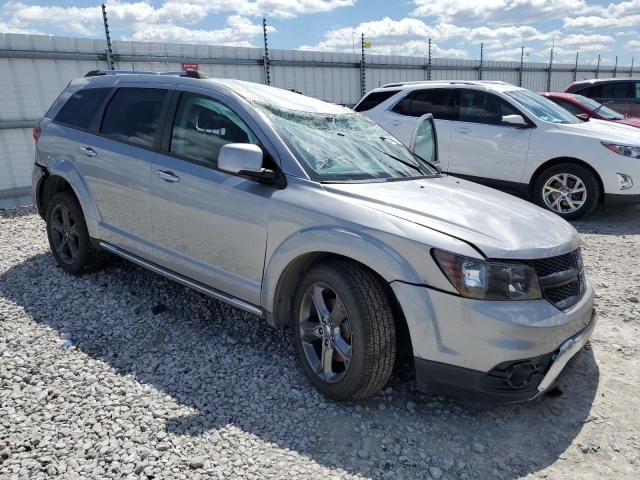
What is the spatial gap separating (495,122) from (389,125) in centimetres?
157

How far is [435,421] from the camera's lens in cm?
289

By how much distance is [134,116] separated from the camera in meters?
4.10

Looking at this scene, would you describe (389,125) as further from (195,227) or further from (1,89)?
(1,89)

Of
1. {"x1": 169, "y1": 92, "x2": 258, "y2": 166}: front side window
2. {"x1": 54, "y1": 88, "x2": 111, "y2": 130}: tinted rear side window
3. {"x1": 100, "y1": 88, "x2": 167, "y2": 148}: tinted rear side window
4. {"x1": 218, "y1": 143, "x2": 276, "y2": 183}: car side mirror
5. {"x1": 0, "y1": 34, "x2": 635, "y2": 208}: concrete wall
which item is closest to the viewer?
{"x1": 218, "y1": 143, "x2": 276, "y2": 183}: car side mirror

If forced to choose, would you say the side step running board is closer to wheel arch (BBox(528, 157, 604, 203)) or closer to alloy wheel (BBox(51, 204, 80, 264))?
alloy wheel (BBox(51, 204, 80, 264))

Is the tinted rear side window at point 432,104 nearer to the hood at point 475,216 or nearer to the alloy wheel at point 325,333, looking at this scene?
the hood at point 475,216

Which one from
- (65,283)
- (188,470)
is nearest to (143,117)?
(65,283)

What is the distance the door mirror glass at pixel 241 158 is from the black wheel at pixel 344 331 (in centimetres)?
68

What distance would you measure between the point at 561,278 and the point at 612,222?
505 centimetres

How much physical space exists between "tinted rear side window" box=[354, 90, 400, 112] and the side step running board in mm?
5336

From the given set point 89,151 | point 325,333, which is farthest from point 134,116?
point 325,333

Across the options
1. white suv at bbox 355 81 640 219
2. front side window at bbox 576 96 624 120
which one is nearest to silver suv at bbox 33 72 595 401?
white suv at bbox 355 81 640 219

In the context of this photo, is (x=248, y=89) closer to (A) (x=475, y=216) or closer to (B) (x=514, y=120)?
(A) (x=475, y=216)

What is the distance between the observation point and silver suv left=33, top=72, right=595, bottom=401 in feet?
8.47
